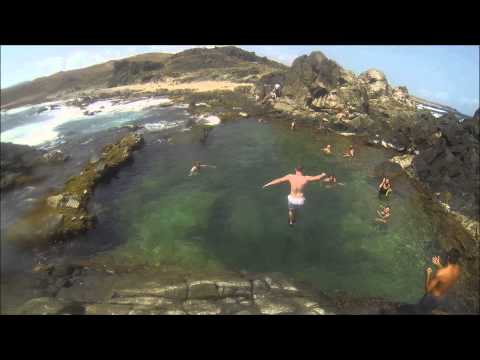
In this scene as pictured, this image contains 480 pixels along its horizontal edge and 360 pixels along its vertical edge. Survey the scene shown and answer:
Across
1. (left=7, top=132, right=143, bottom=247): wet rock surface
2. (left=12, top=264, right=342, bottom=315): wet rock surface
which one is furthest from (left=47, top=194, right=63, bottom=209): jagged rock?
(left=12, top=264, right=342, bottom=315): wet rock surface

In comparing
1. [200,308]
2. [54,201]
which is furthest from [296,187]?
[54,201]

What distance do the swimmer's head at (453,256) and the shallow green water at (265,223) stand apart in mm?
922

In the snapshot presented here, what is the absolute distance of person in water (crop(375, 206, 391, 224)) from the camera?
18.6 metres

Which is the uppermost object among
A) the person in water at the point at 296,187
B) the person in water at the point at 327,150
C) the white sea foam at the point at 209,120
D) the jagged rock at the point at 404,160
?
the person in water at the point at 296,187

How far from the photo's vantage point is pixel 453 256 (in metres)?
15.3

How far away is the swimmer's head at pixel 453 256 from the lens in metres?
15.0

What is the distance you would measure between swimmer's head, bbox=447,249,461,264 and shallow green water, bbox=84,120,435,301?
922 millimetres

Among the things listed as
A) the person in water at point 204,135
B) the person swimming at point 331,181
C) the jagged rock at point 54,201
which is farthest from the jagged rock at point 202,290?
the person in water at point 204,135

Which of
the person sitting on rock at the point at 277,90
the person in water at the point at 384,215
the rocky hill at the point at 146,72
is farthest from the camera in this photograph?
the person sitting on rock at the point at 277,90

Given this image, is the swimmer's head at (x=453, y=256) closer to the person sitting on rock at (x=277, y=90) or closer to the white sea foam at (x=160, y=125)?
the white sea foam at (x=160, y=125)

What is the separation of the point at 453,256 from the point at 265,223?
8633 mm

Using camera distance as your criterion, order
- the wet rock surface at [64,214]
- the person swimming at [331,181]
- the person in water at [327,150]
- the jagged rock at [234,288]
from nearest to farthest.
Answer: the jagged rock at [234,288]
the wet rock surface at [64,214]
the person swimming at [331,181]
the person in water at [327,150]
